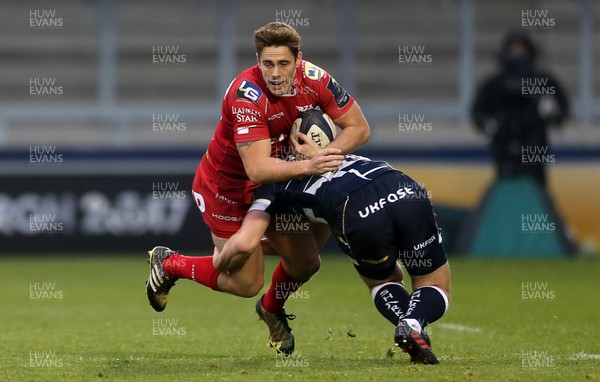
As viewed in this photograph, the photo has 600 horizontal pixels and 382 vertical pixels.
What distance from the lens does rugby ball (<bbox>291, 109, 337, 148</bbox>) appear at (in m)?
7.49

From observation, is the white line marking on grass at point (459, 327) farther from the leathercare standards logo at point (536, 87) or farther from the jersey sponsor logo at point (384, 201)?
the leathercare standards logo at point (536, 87)

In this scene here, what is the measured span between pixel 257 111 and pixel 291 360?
1524 mm

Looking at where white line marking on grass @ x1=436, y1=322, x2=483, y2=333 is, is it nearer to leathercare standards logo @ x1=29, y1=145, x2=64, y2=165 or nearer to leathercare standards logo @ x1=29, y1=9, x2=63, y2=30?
leathercare standards logo @ x1=29, y1=145, x2=64, y2=165

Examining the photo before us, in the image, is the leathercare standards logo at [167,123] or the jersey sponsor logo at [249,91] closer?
the jersey sponsor logo at [249,91]

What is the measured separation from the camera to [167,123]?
18.8 meters

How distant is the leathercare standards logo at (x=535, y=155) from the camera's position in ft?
50.7

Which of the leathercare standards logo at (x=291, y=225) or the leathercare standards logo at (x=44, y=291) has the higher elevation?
the leathercare standards logo at (x=291, y=225)

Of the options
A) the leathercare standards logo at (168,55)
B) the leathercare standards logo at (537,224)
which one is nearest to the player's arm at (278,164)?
the leathercare standards logo at (537,224)

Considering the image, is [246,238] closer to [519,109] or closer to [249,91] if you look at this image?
[249,91]

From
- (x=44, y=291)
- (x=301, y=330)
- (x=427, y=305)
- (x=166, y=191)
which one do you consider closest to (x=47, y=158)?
(x=166, y=191)

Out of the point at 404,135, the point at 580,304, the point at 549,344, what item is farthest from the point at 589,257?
the point at 549,344

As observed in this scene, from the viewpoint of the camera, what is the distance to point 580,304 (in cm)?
1081

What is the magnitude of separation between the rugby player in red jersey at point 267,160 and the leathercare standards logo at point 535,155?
25.7 ft

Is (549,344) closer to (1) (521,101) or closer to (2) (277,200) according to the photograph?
(2) (277,200)
